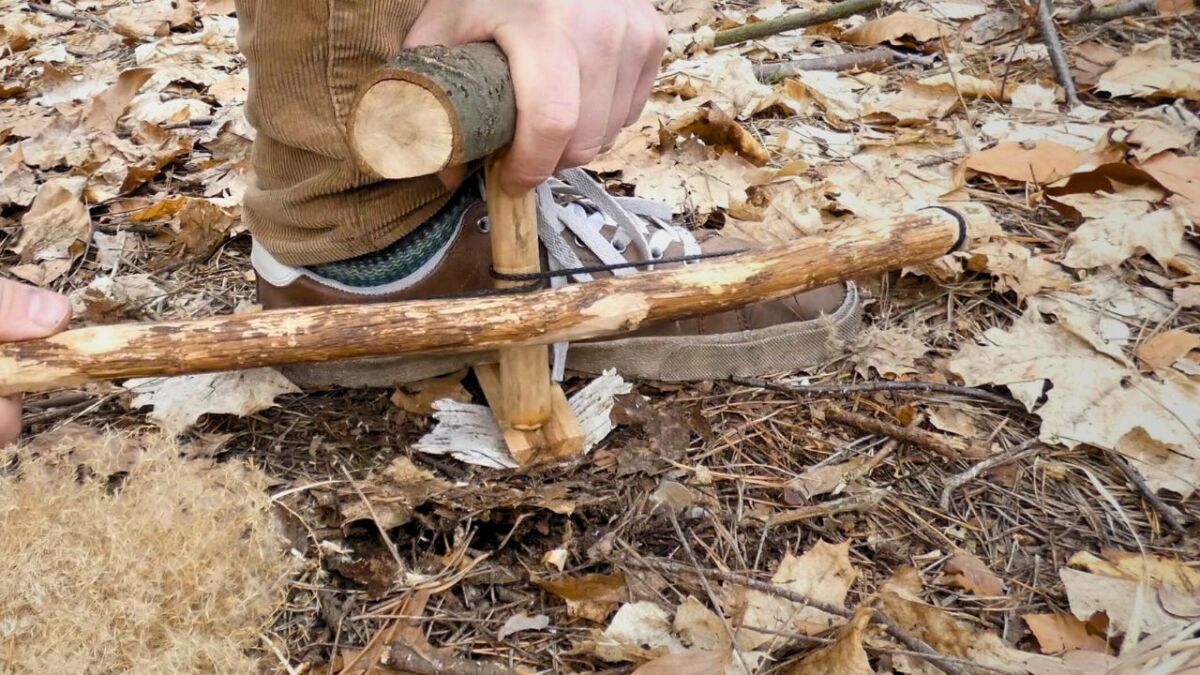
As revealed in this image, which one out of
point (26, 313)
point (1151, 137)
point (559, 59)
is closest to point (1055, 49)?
point (1151, 137)

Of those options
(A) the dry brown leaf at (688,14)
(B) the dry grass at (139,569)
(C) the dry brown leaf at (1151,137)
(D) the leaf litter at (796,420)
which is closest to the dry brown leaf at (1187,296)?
(D) the leaf litter at (796,420)

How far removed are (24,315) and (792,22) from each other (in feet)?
9.03

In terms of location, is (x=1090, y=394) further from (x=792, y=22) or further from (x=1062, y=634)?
(x=792, y=22)

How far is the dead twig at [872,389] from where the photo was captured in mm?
1697

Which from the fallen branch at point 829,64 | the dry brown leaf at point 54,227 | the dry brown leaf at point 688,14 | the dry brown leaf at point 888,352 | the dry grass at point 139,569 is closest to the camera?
the dry grass at point 139,569

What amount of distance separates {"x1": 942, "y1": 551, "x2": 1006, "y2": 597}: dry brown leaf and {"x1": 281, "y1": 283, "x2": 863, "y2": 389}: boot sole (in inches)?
21.4

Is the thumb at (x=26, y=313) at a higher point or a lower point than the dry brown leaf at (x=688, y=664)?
higher

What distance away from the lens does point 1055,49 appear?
2859 mm

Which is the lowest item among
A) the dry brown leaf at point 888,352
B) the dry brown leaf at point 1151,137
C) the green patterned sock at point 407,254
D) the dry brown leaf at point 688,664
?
the dry brown leaf at point 888,352

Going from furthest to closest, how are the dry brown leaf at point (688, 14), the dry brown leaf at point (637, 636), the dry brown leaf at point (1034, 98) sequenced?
the dry brown leaf at point (688, 14) < the dry brown leaf at point (1034, 98) < the dry brown leaf at point (637, 636)

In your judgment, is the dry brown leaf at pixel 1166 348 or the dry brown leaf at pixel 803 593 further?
the dry brown leaf at pixel 1166 348

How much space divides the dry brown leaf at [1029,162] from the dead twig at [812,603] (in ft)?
5.11

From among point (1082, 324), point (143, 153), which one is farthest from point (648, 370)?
point (143, 153)

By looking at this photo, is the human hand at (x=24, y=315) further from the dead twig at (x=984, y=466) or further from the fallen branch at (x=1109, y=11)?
the fallen branch at (x=1109, y=11)
